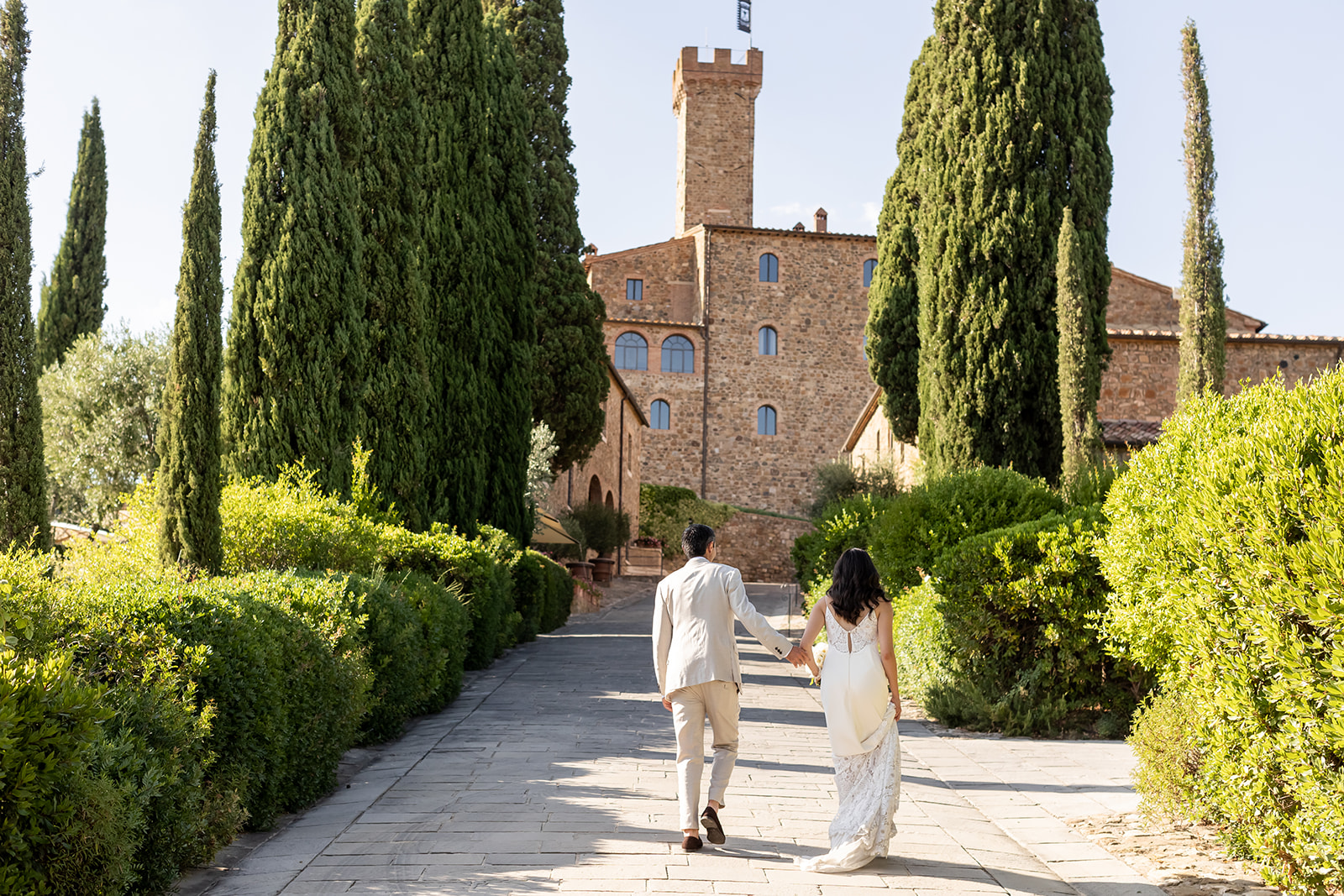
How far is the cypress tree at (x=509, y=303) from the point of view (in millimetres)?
16203

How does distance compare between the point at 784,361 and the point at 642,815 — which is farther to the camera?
the point at 784,361

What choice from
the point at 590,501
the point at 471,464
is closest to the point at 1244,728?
the point at 471,464

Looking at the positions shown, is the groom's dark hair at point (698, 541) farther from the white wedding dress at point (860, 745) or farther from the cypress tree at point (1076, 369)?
the cypress tree at point (1076, 369)

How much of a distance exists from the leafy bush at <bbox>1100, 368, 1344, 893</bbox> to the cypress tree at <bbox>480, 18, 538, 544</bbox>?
12.1m

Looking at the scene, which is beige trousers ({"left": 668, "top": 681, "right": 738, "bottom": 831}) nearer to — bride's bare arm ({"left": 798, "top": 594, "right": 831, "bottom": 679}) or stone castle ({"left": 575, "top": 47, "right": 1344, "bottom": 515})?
bride's bare arm ({"left": 798, "top": 594, "right": 831, "bottom": 679})

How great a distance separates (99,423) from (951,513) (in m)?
17.0

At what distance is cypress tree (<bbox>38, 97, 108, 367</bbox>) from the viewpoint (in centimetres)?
2556

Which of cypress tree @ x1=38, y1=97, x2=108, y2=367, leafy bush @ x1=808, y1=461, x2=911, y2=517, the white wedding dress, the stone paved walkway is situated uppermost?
cypress tree @ x1=38, y1=97, x2=108, y2=367

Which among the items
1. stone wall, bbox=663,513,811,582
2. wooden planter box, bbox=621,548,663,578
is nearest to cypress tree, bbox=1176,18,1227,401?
wooden planter box, bbox=621,548,663,578

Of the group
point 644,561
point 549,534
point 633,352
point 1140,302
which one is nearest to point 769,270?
point 633,352

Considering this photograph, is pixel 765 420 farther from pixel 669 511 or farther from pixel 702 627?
pixel 702 627

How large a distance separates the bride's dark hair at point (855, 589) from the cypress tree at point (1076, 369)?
966 cm

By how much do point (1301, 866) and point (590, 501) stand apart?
28311mm

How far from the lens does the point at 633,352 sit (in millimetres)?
42250
